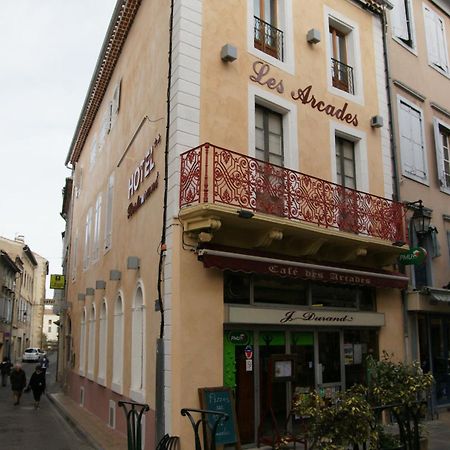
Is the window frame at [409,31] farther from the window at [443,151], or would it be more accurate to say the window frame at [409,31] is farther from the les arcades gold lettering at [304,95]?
the les arcades gold lettering at [304,95]

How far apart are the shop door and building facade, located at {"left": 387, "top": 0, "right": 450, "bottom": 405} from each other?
2.23 meters

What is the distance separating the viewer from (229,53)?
920cm

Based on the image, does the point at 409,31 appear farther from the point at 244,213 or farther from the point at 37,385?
the point at 37,385

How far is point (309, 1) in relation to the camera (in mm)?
11297

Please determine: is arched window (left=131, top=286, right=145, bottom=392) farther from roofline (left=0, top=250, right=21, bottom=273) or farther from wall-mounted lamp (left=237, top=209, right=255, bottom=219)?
roofline (left=0, top=250, right=21, bottom=273)

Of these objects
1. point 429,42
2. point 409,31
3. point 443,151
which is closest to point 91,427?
point 443,151

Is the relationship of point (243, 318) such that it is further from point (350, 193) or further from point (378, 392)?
point (350, 193)

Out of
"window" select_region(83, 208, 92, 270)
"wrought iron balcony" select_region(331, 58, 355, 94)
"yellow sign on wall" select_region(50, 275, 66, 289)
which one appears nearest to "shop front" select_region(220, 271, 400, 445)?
"wrought iron balcony" select_region(331, 58, 355, 94)

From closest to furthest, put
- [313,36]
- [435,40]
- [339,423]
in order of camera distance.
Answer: [339,423]
[313,36]
[435,40]

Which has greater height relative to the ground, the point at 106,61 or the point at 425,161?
the point at 106,61

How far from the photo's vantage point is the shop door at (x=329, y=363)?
9.88 m

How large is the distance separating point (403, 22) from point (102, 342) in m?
11.9

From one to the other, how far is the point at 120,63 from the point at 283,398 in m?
9.88

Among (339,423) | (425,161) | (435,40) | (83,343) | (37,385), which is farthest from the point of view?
(37,385)
